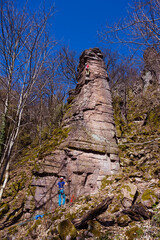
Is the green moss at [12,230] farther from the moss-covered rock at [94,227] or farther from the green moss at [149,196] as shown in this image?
the green moss at [149,196]

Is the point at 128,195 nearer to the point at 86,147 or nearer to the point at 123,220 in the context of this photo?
the point at 123,220

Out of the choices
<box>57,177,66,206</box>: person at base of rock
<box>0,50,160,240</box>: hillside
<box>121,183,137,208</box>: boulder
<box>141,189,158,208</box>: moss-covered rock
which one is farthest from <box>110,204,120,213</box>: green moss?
<box>57,177,66,206</box>: person at base of rock

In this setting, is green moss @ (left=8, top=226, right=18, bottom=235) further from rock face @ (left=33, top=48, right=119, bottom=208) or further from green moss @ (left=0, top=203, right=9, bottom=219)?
green moss @ (left=0, top=203, right=9, bottom=219)

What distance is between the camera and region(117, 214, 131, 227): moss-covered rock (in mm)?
3627

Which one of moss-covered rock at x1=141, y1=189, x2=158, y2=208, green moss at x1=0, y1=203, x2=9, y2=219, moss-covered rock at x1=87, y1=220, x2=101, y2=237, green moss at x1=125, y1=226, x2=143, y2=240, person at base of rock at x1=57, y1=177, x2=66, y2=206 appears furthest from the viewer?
green moss at x1=0, y1=203, x2=9, y2=219

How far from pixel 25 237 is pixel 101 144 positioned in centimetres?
471

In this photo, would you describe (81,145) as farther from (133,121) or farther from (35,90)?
(133,121)

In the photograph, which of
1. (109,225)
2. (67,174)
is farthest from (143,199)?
(67,174)

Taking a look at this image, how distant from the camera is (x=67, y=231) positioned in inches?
146

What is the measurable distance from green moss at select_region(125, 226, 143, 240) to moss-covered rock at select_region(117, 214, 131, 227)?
0.81 feet

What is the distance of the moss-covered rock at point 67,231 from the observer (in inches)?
142

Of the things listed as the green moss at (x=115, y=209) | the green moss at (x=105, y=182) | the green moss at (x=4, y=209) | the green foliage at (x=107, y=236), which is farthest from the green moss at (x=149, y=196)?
the green moss at (x=4, y=209)

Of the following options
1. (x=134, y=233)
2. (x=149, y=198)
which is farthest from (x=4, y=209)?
(x=149, y=198)

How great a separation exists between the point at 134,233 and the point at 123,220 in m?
0.47
